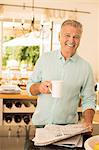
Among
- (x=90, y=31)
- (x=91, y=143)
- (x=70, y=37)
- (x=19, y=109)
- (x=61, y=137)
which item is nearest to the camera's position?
(x=91, y=143)

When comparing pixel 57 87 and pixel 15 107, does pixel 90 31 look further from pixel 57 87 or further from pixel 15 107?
pixel 57 87

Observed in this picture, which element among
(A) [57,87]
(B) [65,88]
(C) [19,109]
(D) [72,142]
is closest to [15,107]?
(C) [19,109]

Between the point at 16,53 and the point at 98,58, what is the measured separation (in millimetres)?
1695

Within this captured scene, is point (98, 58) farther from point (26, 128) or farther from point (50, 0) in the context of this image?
point (26, 128)

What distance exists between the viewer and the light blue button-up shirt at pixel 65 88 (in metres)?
1.89

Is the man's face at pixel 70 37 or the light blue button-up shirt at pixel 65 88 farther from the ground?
the man's face at pixel 70 37

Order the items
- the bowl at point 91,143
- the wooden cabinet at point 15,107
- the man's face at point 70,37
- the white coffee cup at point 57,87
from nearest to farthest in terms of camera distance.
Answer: the bowl at point 91,143 < the white coffee cup at point 57,87 < the man's face at point 70,37 < the wooden cabinet at point 15,107

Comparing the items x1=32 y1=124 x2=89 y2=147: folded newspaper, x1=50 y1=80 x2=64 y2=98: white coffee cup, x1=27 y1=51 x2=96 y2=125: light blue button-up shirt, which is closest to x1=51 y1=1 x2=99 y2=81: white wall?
x1=27 y1=51 x2=96 y2=125: light blue button-up shirt

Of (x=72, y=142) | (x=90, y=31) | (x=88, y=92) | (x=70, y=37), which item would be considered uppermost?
(x=90, y=31)

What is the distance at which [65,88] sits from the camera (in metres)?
1.89

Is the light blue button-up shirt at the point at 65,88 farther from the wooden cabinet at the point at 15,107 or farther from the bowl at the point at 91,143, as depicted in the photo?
the wooden cabinet at the point at 15,107

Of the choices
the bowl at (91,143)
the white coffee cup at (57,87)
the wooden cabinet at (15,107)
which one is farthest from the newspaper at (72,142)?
the wooden cabinet at (15,107)

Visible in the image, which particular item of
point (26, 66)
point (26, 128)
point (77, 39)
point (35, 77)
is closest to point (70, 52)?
point (77, 39)

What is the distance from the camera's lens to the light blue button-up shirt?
1.89 metres
